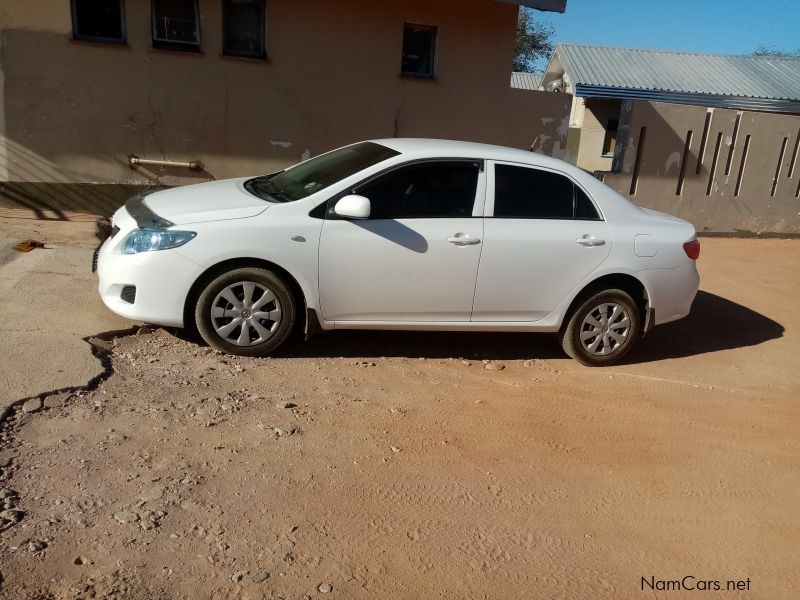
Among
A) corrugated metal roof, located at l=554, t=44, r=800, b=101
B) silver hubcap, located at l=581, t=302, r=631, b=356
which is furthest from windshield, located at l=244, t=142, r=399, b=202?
corrugated metal roof, located at l=554, t=44, r=800, b=101

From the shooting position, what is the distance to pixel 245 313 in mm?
5156

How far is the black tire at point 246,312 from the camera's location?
5090 mm

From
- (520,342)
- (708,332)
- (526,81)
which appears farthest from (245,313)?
(526,81)

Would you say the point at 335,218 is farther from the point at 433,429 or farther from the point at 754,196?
the point at 754,196

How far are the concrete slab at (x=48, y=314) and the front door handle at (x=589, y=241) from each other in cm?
359

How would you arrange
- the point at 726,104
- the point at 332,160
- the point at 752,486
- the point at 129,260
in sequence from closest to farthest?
1. the point at 752,486
2. the point at 129,260
3. the point at 332,160
4. the point at 726,104

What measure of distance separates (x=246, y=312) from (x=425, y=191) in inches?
63.6

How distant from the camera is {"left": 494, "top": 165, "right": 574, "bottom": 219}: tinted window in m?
5.62

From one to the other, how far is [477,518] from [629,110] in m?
9.67

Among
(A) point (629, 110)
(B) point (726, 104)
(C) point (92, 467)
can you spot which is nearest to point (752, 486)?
(C) point (92, 467)

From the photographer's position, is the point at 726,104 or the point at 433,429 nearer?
the point at 433,429

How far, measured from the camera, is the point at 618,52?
86.2 feet

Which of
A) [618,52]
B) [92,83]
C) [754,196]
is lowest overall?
[754,196]

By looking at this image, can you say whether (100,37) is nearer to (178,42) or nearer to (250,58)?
(178,42)
